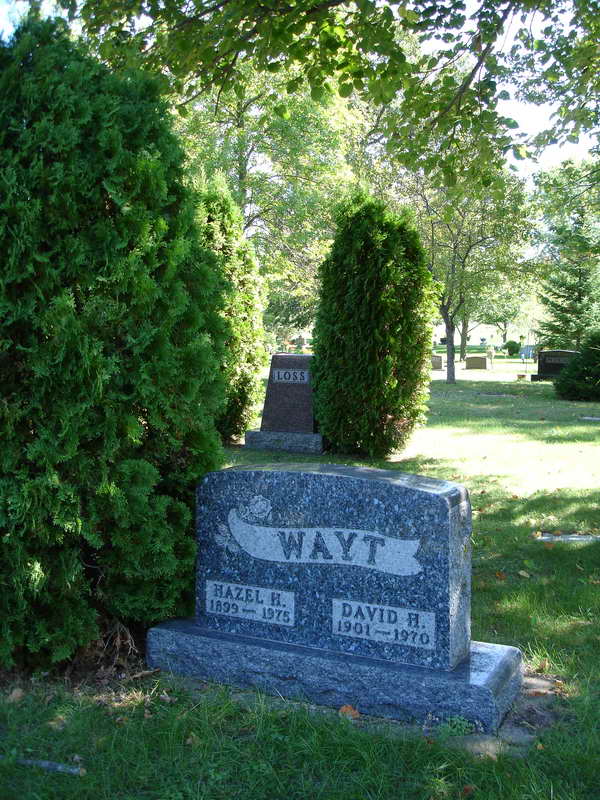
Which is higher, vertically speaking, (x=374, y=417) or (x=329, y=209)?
(x=329, y=209)

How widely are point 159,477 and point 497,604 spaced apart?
2568 millimetres

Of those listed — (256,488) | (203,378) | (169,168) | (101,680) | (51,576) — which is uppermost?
(169,168)

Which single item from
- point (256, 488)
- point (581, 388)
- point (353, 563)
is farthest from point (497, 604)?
point (581, 388)

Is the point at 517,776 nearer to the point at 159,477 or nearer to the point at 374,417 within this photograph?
the point at 159,477

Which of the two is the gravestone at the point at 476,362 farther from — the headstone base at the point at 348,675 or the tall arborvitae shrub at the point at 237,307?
the headstone base at the point at 348,675

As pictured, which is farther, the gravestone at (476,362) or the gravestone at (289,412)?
the gravestone at (476,362)

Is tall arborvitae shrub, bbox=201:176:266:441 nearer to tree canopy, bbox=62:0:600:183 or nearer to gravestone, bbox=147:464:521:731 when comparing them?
tree canopy, bbox=62:0:600:183

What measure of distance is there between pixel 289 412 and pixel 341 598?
778 centimetres

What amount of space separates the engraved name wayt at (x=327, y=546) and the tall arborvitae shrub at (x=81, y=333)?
1.29ft

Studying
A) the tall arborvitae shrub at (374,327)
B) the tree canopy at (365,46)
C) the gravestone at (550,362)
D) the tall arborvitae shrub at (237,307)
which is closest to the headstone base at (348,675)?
the tree canopy at (365,46)

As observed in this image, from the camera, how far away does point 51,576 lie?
11.4 ft

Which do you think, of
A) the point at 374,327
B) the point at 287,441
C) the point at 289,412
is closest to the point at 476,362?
the point at 289,412

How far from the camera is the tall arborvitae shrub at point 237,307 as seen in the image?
36.1ft

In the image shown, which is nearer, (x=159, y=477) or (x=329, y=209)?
(x=159, y=477)
